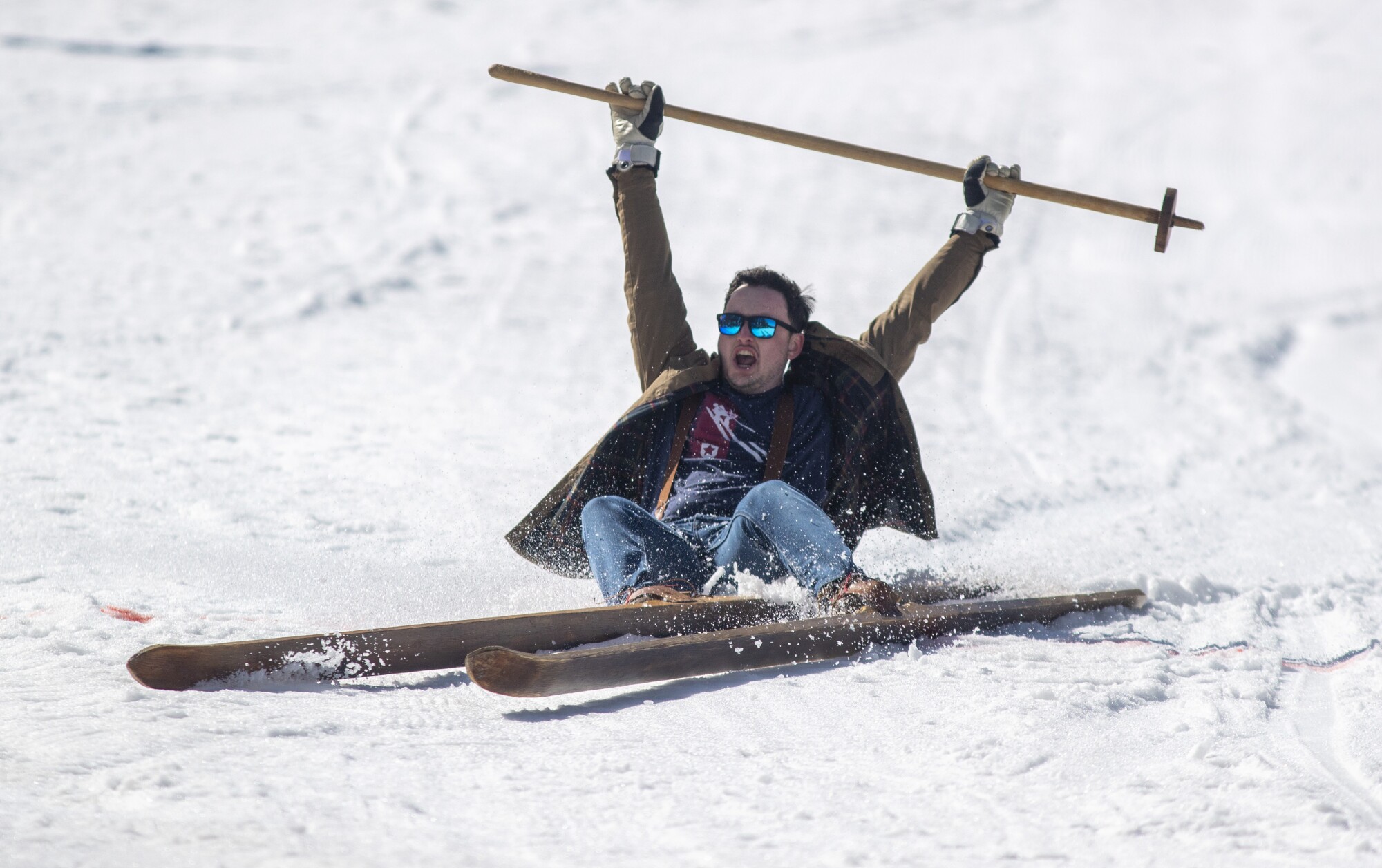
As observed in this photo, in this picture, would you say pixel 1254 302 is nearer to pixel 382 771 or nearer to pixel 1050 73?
pixel 1050 73

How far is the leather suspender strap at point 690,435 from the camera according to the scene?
354 centimetres

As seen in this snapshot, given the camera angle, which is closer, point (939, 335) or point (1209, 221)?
point (939, 335)

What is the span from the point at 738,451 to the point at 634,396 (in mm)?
3059

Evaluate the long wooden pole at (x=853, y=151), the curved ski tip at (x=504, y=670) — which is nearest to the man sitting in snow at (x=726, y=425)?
the long wooden pole at (x=853, y=151)

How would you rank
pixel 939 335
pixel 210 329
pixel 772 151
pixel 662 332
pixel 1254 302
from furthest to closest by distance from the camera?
pixel 772 151, pixel 1254 302, pixel 939 335, pixel 210 329, pixel 662 332

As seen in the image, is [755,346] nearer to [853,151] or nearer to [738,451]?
[738,451]

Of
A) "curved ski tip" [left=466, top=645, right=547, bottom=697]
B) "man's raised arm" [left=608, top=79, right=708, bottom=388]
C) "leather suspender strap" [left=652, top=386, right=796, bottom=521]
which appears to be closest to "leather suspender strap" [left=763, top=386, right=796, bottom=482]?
"leather suspender strap" [left=652, top=386, right=796, bottom=521]

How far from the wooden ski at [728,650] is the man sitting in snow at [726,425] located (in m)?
0.45

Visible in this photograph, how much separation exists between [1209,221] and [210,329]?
776 centimetres

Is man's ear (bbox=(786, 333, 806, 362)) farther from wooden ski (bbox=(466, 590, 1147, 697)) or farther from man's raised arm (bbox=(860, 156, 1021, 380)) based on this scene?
wooden ski (bbox=(466, 590, 1147, 697))

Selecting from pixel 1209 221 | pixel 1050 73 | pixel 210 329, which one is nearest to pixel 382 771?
pixel 210 329

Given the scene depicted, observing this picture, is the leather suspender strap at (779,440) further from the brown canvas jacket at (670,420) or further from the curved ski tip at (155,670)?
the curved ski tip at (155,670)

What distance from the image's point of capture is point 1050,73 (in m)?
13.4

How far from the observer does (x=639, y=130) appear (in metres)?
3.85
